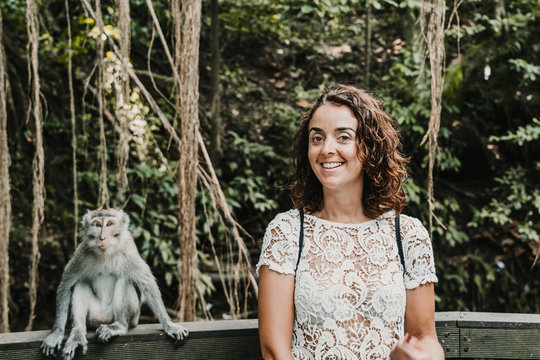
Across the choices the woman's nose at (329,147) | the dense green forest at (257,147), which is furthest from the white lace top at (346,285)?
the dense green forest at (257,147)

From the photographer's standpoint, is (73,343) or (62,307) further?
(62,307)

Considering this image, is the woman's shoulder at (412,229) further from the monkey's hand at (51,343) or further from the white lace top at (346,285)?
the monkey's hand at (51,343)

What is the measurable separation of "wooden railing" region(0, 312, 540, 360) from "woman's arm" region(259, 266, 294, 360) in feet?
1.33

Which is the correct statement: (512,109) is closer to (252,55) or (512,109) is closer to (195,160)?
(252,55)

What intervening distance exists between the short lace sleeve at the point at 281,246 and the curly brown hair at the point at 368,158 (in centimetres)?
13

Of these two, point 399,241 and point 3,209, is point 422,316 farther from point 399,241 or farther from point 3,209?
point 3,209

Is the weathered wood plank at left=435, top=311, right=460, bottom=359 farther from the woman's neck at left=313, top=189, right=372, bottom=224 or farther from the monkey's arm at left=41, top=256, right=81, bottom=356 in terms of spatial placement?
the monkey's arm at left=41, top=256, right=81, bottom=356

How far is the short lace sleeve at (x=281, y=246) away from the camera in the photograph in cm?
143

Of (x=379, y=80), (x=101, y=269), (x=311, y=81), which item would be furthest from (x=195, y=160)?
(x=311, y=81)

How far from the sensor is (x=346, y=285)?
143 centimetres

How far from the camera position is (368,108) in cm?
151

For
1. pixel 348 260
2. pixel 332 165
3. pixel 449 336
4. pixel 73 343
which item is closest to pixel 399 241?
pixel 348 260

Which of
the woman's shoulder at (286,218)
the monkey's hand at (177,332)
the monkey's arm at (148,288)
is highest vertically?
the woman's shoulder at (286,218)

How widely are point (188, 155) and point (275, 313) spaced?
3.28 feet
